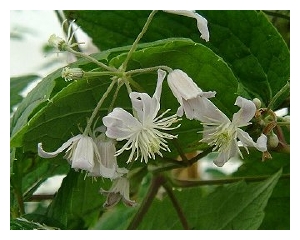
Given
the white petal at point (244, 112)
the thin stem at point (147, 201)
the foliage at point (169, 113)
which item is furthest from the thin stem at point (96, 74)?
the thin stem at point (147, 201)

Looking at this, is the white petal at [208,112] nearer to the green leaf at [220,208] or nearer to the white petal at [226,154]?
the white petal at [226,154]

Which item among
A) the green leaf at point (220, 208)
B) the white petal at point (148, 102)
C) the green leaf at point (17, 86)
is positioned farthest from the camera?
the green leaf at point (17, 86)

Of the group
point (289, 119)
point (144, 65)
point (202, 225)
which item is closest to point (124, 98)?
point (144, 65)

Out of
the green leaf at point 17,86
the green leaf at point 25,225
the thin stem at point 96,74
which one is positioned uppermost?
the green leaf at point 17,86

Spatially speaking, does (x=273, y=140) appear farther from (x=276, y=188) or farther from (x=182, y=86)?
(x=276, y=188)

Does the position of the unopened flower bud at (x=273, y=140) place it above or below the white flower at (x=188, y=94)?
below

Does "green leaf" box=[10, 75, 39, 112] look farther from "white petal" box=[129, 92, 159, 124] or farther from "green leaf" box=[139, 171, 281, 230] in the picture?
"white petal" box=[129, 92, 159, 124]

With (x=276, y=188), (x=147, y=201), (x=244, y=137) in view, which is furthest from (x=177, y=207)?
(x=244, y=137)
